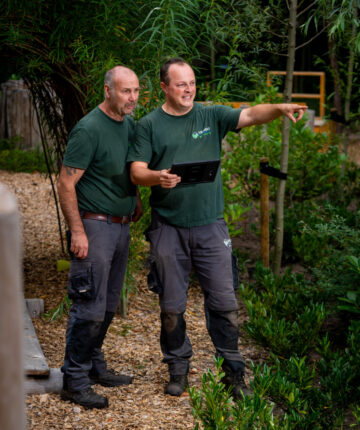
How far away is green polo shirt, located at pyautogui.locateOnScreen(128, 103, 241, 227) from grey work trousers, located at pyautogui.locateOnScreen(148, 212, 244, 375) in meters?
0.08

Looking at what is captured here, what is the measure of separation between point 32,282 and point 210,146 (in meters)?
2.91

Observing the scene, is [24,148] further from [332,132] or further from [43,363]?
[43,363]

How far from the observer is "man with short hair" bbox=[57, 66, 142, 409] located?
3277mm

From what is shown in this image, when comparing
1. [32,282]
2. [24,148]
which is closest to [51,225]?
[32,282]

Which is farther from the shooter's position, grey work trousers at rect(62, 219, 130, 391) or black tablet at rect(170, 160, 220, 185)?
grey work trousers at rect(62, 219, 130, 391)

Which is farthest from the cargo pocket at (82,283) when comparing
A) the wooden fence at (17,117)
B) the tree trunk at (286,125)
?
the wooden fence at (17,117)

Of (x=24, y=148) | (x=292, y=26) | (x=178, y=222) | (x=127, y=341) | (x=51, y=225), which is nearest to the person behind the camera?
(x=178, y=222)

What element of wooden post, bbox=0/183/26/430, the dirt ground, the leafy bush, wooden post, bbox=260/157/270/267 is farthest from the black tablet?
the leafy bush

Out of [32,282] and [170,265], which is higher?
[170,265]

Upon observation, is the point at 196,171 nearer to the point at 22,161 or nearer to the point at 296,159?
the point at 296,159

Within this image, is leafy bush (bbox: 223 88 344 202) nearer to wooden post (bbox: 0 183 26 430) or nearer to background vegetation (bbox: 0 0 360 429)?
background vegetation (bbox: 0 0 360 429)

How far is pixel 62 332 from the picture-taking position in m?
4.55

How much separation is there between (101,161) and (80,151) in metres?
0.13

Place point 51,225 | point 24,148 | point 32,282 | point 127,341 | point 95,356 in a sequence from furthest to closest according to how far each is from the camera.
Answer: point 24,148
point 51,225
point 32,282
point 127,341
point 95,356
